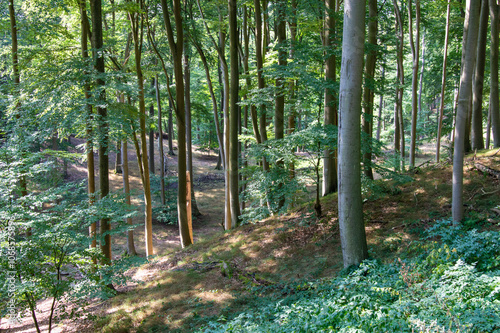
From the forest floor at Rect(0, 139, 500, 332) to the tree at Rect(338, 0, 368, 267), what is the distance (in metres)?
1.12

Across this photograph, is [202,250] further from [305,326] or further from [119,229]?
[305,326]

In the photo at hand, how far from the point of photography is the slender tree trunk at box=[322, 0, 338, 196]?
791cm

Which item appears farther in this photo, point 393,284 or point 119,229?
point 119,229

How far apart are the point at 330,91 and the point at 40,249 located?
7216 mm

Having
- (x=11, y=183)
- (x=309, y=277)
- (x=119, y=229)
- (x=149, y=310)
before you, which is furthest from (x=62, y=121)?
(x=309, y=277)

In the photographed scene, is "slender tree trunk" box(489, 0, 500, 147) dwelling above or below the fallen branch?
above

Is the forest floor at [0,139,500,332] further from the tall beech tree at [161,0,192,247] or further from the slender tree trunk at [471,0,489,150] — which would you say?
the tall beech tree at [161,0,192,247]

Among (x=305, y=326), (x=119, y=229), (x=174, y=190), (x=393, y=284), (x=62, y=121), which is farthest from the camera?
(x=174, y=190)

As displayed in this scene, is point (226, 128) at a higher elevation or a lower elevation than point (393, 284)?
higher

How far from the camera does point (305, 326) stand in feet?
12.6

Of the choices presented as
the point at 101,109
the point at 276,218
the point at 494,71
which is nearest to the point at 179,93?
the point at 101,109

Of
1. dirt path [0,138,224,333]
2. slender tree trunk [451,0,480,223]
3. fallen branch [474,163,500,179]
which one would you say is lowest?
dirt path [0,138,224,333]

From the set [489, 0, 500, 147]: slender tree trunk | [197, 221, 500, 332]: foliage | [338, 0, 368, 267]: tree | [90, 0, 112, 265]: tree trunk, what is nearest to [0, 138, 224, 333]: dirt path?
[90, 0, 112, 265]: tree trunk

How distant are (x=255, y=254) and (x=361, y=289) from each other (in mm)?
4550
